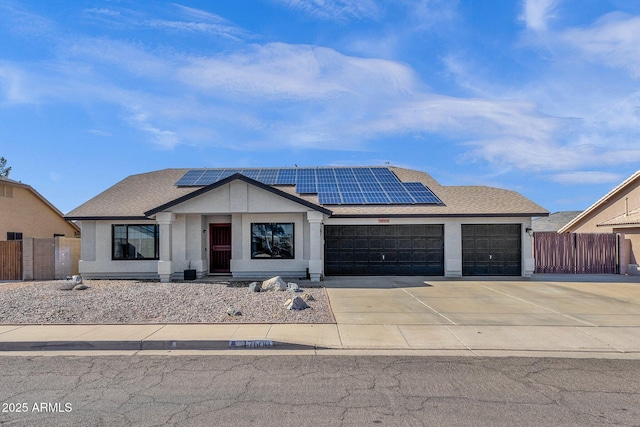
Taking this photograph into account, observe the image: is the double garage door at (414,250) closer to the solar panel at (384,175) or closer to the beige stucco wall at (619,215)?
the solar panel at (384,175)

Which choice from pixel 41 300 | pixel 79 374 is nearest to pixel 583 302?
pixel 79 374

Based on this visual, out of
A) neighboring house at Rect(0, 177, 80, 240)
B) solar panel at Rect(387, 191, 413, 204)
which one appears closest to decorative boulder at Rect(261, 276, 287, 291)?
solar panel at Rect(387, 191, 413, 204)

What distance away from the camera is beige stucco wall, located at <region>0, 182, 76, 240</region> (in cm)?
2405

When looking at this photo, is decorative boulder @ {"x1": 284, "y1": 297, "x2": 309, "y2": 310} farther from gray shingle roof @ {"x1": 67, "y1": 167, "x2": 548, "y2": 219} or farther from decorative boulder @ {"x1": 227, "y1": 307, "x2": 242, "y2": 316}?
gray shingle roof @ {"x1": 67, "y1": 167, "x2": 548, "y2": 219}

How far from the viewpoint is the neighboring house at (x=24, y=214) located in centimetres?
2397

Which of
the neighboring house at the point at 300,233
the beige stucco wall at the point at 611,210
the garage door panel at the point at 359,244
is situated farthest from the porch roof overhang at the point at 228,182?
the beige stucco wall at the point at 611,210

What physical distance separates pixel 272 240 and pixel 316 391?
1202cm

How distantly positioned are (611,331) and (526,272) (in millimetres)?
9537

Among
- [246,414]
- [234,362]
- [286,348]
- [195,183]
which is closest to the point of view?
[246,414]

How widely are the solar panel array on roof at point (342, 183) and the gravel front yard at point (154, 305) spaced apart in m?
6.13

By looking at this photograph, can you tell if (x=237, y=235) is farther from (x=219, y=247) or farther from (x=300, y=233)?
(x=300, y=233)

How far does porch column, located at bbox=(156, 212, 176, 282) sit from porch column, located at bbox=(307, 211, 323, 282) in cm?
604

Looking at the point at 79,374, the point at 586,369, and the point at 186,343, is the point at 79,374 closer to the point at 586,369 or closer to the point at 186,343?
the point at 186,343

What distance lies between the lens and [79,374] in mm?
6246
